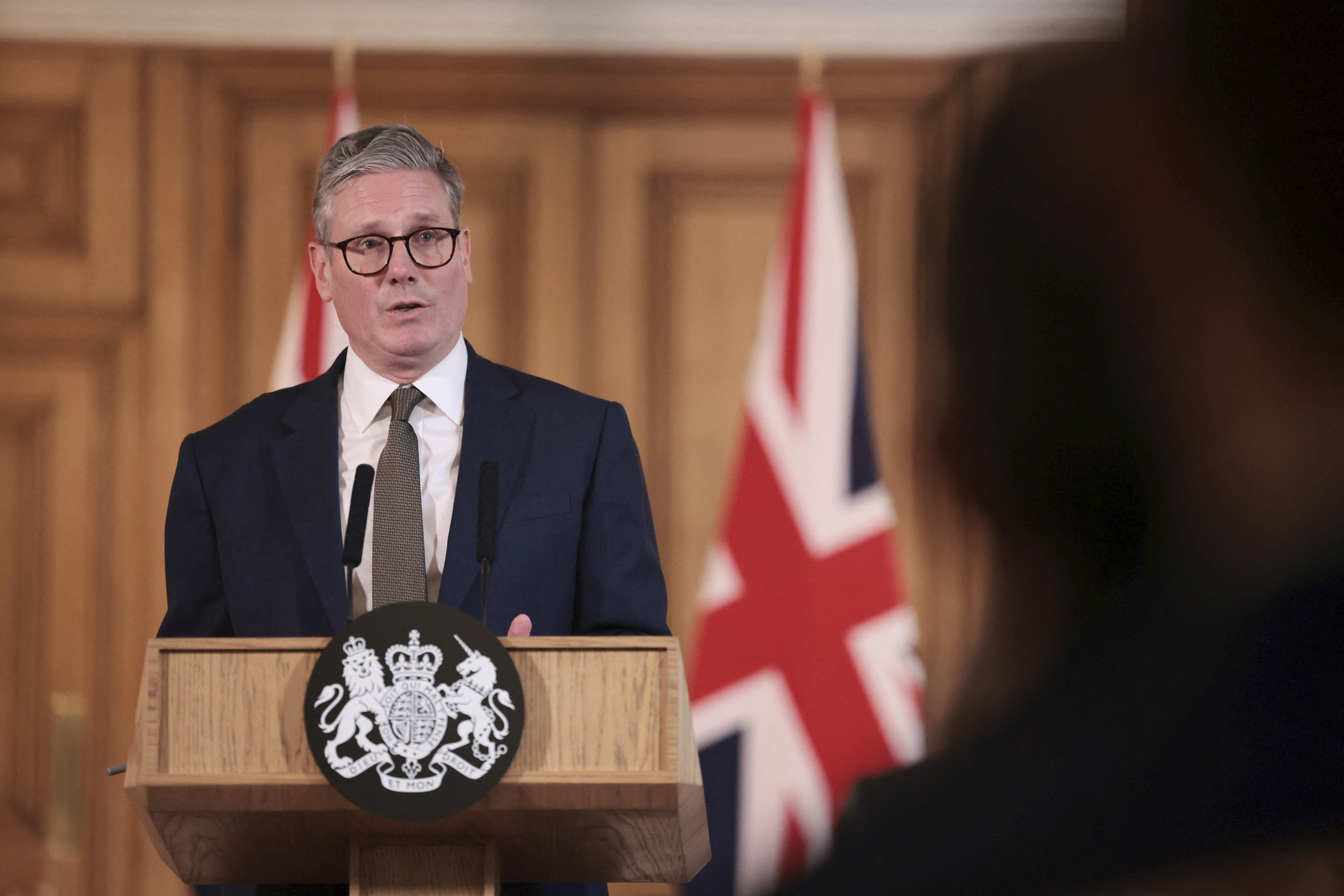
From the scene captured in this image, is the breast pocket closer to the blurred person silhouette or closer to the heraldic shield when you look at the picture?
the heraldic shield

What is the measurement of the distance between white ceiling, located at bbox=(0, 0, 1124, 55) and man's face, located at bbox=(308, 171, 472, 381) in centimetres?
174

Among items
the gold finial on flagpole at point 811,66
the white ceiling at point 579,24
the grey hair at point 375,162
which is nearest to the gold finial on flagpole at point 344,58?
the white ceiling at point 579,24

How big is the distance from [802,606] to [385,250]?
178 cm

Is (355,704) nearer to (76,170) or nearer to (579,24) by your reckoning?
(579,24)

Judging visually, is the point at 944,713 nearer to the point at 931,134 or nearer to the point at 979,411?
the point at 979,411

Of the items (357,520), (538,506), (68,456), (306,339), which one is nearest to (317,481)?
(538,506)

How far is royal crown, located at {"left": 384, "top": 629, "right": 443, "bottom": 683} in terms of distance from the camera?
1.17 meters

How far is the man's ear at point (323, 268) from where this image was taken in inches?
73.8

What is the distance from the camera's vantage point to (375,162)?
5.96 ft

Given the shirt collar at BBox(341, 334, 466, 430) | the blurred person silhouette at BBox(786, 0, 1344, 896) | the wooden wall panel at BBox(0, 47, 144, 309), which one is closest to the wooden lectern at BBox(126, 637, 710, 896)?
the shirt collar at BBox(341, 334, 466, 430)

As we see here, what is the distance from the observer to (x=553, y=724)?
3.92 feet

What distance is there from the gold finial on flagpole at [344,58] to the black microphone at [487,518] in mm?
2337

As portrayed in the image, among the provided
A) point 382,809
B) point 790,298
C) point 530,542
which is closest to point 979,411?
point 790,298

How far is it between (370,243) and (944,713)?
6.73 feet
